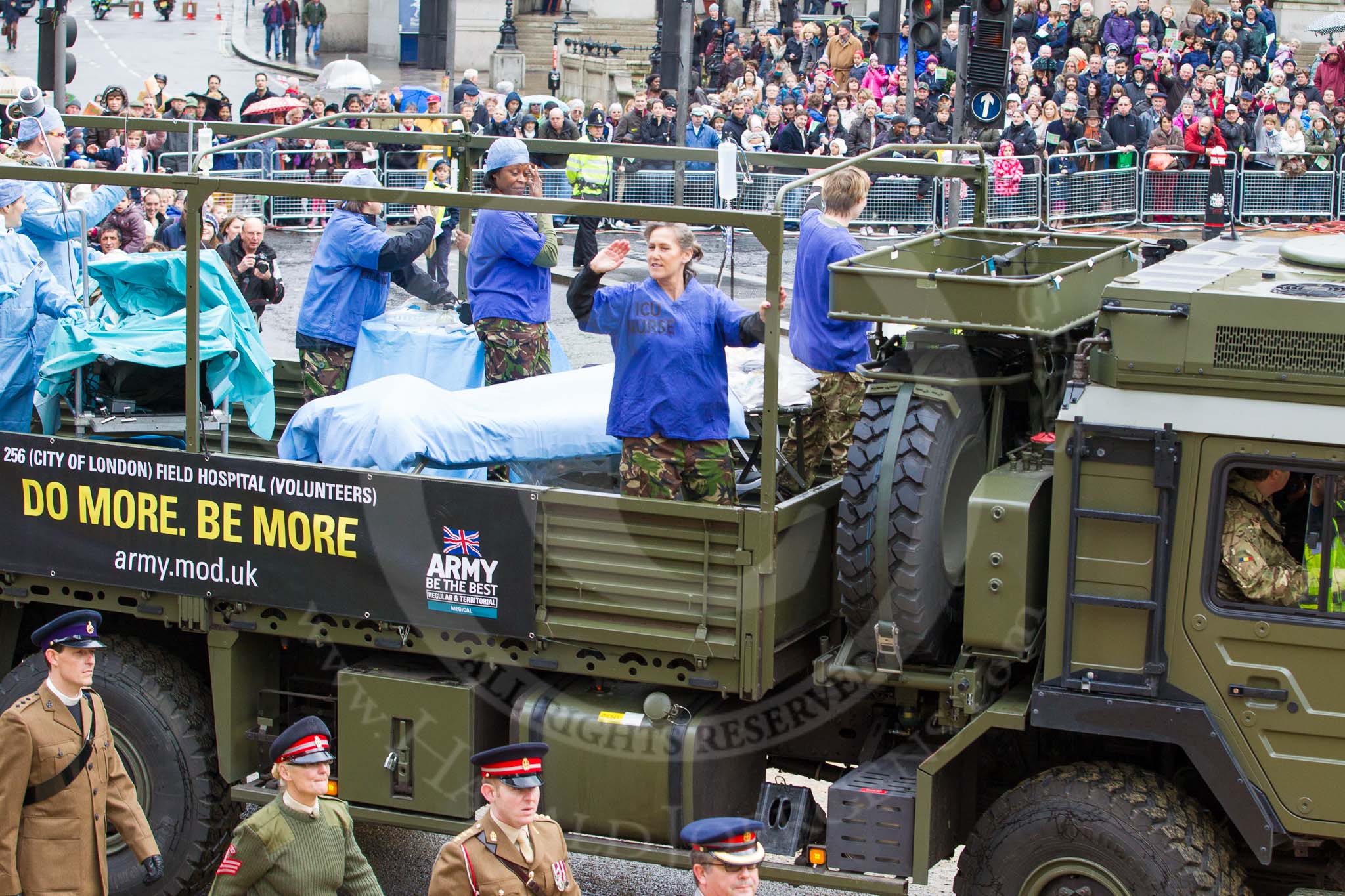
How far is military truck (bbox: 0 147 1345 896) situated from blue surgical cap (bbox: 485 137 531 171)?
182 centimetres

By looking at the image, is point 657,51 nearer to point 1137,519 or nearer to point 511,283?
point 511,283

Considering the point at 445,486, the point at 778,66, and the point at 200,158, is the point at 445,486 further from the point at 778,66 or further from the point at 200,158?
the point at 778,66

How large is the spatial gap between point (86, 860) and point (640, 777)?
203 centimetres

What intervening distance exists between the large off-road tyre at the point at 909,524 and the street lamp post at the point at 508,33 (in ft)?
109

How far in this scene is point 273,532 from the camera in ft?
22.1

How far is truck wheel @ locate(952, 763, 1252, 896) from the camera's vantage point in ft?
18.6

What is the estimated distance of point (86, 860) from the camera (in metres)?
6.12

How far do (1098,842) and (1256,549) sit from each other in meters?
1.14

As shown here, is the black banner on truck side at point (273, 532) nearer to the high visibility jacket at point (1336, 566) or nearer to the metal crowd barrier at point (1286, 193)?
the high visibility jacket at point (1336, 566)

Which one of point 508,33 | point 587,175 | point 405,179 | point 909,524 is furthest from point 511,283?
point 508,33

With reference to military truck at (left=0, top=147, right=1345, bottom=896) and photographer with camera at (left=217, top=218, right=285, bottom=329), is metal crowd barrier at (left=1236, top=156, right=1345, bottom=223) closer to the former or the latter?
photographer with camera at (left=217, top=218, right=285, bottom=329)

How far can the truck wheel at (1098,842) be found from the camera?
5680 mm

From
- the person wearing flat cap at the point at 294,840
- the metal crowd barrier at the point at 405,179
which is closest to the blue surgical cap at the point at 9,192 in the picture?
the person wearing flat cap at the point at 294,840

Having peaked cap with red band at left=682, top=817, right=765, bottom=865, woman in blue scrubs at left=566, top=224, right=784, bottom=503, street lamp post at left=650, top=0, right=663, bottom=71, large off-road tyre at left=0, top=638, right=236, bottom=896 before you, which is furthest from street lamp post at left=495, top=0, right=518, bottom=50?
peaked cap with red band at left=682, top=817, right=765, bottom=865
